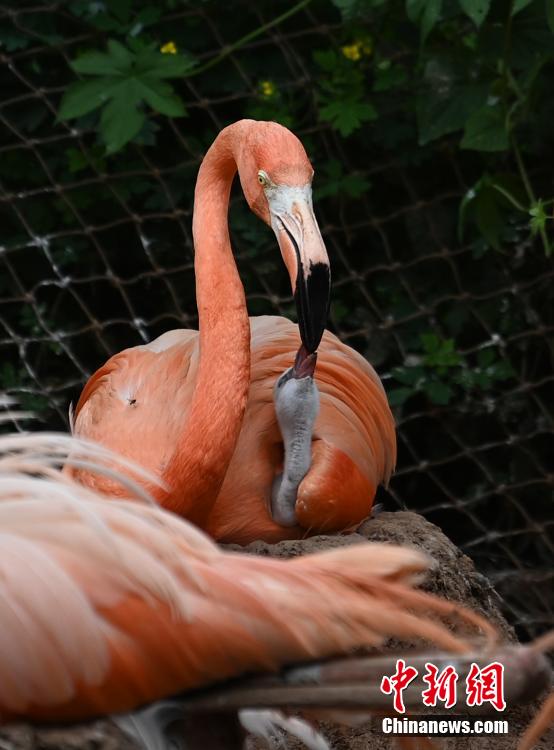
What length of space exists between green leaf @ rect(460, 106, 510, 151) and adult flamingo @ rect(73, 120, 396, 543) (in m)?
0.68

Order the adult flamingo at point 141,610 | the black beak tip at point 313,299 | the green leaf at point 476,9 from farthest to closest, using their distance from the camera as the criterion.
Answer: the green leaf at point 476,9
the black beak tip at point 313,299
the adult flamingo at point 141,610

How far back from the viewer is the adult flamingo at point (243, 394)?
9.53ft

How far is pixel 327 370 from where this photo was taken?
3350mm

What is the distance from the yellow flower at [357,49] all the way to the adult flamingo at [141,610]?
8.51 ft

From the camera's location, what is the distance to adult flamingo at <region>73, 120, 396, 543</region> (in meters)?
2.91

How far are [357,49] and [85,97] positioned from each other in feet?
2.73

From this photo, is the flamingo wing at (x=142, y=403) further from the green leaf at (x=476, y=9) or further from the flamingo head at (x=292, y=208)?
the green leaf at (x=476, y=9)

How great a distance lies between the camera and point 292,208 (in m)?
2.92

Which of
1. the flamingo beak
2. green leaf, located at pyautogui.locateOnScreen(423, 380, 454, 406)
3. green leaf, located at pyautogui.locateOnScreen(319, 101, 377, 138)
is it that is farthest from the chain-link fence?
the flamingo beak

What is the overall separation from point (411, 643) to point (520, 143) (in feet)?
5.75

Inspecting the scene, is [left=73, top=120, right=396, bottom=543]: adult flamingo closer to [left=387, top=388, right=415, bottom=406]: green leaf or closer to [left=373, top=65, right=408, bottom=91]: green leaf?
[left=387, top=388, right=415, bottom=406]: green leaf

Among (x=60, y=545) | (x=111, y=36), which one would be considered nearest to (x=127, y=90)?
(x=111, y=36)

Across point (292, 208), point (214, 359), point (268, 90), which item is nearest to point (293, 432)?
point (214, 359)

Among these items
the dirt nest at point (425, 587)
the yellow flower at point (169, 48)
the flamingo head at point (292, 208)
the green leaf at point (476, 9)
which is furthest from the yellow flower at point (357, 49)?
the dirt nest at point (425, 587)
